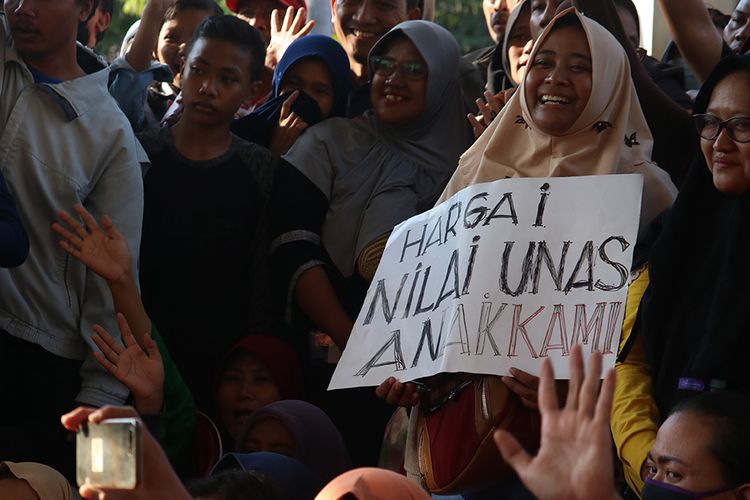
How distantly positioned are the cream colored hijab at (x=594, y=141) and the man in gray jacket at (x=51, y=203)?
125 cm

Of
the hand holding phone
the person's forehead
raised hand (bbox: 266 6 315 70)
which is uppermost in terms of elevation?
the person's forehead

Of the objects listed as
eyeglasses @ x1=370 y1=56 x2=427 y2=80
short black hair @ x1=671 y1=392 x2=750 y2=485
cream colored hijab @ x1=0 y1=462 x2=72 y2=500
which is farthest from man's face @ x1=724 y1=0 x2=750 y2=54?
cream colored hijab @ x1=0 y1=462 x2=72 y2=500

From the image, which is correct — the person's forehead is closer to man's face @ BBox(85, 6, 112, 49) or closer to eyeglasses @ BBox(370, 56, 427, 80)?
man's face @ BBox(85, 6, 112, 49)

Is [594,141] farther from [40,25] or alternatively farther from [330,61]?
[40,25]

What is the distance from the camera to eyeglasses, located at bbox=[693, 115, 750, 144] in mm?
3395

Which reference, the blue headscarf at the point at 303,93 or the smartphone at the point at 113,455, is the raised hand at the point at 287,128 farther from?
the smartphone at the point at 113,455

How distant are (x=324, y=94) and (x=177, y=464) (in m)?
1.60

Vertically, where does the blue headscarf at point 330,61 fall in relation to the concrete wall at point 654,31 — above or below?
below

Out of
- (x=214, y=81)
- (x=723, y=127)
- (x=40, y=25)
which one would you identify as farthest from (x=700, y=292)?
(x=40, y=25)

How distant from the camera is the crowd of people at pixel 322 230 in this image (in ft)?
11.3

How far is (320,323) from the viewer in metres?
4.51

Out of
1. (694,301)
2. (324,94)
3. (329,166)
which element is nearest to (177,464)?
(329,166)

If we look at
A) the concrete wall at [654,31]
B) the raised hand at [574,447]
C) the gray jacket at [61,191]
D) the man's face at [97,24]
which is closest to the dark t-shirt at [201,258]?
the gray jacket at [61,191]

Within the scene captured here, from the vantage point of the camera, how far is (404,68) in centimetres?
480
